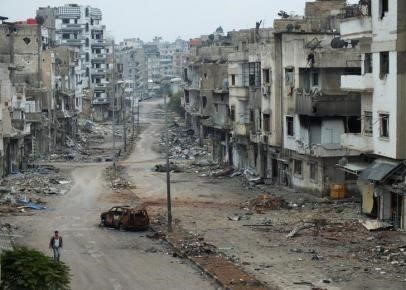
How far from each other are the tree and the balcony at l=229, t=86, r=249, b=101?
40423mm

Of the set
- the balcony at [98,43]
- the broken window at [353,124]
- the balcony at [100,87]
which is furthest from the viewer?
the balcony at [98,43]

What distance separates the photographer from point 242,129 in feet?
190

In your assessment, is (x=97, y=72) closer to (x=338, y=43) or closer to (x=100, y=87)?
(x=100, y=87)

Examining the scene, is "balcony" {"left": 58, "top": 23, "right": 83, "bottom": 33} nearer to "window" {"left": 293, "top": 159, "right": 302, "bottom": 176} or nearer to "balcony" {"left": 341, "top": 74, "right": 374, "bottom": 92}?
"window" {"left": 293, "top": 159, "right": 302, "bottom": 176}

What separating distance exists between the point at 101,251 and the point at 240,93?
2979 cm

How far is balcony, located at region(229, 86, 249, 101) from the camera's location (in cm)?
5766

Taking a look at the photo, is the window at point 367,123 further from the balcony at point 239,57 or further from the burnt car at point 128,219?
the balcony at point 239,57

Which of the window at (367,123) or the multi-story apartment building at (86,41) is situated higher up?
the multi-story apartment building at (86,41)

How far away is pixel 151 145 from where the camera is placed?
295 feet

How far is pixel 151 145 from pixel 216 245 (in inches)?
2326

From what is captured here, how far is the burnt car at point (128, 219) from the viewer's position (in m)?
35.6

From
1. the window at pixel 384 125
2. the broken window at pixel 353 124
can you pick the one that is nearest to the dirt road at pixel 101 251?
the window at pixel 384 125

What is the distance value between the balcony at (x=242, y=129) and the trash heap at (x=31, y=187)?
42.5 feet

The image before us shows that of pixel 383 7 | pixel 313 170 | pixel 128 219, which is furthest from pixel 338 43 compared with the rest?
pixel 128 219
